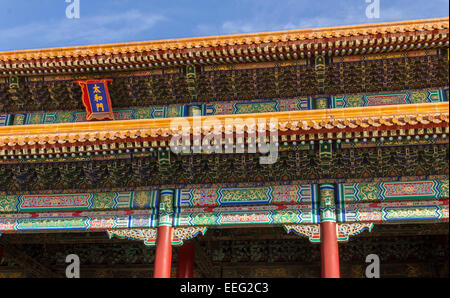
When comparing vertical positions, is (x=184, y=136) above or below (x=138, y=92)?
below

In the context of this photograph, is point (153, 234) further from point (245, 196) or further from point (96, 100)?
point (96, 100)

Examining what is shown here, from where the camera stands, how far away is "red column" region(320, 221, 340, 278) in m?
8.68

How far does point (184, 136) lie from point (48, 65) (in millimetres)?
5646

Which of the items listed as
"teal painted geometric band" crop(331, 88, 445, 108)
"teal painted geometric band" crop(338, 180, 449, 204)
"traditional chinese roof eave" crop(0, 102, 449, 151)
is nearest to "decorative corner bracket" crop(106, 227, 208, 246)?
"traditional chinese roof eave" crop(0, 102, 449, 151)

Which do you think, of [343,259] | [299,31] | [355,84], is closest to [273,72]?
[299,31]

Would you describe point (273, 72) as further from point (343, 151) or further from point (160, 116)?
point (343, 151)

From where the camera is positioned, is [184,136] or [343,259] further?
[343,259]

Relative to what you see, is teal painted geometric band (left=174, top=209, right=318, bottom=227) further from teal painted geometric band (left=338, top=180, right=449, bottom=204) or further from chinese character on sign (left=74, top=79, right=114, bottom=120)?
chinese character on sign (left=74, top=79, right=114, bottom=120)

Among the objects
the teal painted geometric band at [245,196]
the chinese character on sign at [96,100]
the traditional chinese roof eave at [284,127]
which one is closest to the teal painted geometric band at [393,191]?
the teal painted geometric band at [245,196]

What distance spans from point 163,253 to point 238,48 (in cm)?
531

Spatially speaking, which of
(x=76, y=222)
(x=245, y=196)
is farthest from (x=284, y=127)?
(x=76, y=222)

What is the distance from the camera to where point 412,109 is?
11.1m
